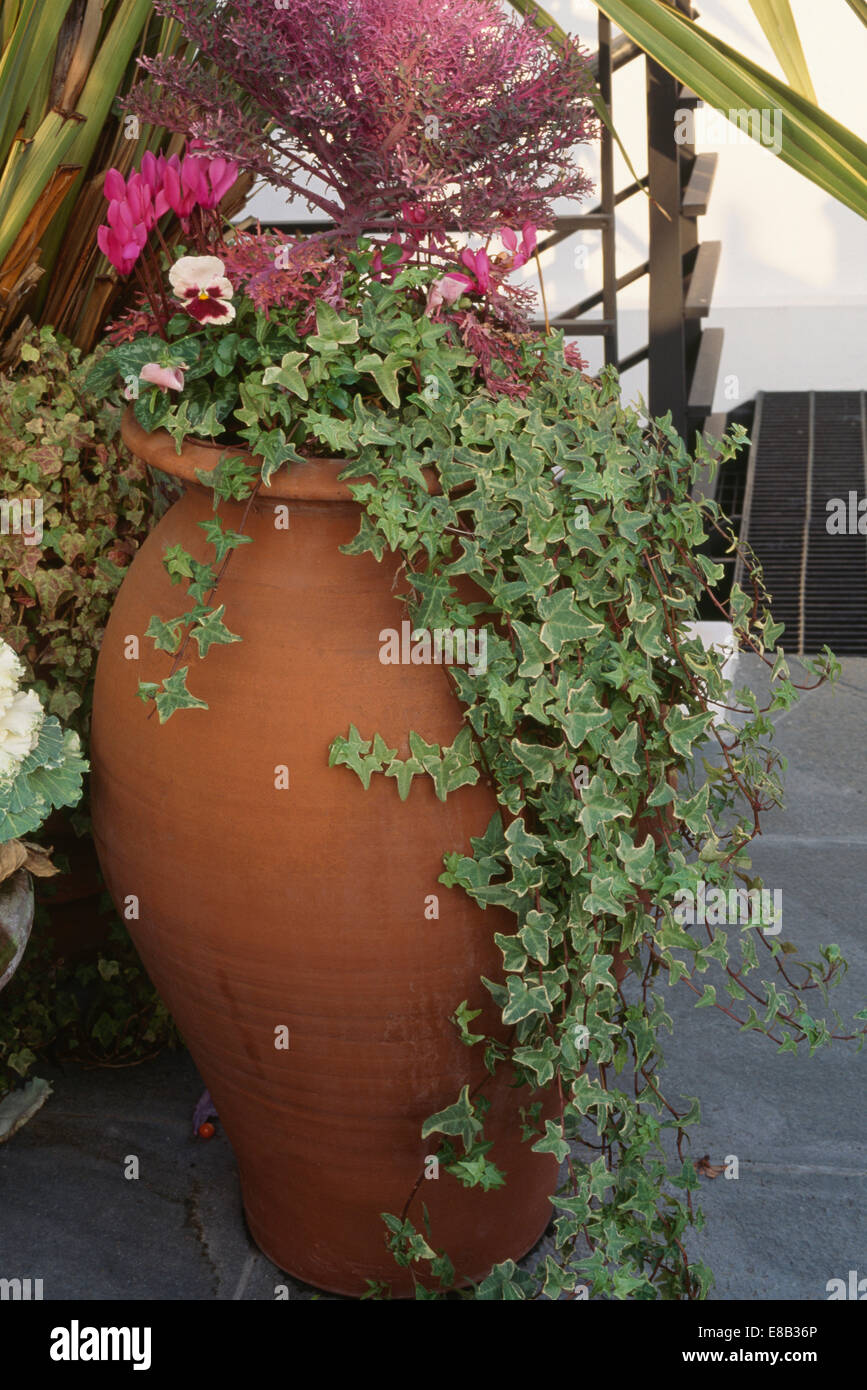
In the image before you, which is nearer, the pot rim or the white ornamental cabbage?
the pot rim

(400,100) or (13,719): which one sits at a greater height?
(400,100)

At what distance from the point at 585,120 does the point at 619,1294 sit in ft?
3.47

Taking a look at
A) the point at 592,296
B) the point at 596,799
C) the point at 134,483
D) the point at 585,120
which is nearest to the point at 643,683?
the point at 596,799

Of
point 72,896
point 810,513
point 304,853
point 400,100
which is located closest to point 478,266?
point 400,100

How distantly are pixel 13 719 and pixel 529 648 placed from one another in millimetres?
513

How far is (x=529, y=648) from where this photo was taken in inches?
47.9

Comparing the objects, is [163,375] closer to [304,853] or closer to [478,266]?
[478,266]

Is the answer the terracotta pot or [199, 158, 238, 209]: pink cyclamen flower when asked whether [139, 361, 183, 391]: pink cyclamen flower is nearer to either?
the terracotta pot

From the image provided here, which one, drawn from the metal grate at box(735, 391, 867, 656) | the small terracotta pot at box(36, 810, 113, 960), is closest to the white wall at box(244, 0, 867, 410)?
the metal grate at box(735, 391, 867, 656)

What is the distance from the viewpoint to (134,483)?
1.58 meters

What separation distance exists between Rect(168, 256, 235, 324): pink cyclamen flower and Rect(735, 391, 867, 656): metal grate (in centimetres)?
207

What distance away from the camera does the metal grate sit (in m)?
3.22

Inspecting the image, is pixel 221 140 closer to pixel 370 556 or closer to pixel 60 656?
pixel 370 556

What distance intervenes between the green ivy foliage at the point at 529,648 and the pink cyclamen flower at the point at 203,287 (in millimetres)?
32
